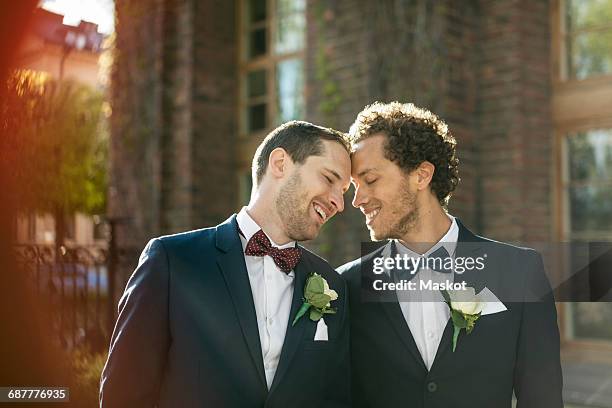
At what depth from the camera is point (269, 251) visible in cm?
224

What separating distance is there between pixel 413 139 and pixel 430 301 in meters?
0.66

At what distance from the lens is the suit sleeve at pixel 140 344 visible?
2.04 m

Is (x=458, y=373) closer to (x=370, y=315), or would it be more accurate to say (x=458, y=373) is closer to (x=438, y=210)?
(x=370, y=315)

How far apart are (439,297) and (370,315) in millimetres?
256

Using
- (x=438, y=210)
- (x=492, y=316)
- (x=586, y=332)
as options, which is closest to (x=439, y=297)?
(x=492, y=316)

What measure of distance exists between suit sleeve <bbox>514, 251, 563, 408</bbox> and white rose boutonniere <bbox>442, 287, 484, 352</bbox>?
6.2 inches

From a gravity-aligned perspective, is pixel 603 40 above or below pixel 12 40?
above

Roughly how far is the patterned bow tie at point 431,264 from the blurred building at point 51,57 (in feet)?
6.54

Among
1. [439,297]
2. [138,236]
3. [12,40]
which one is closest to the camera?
[439,297]

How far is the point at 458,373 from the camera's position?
221cm

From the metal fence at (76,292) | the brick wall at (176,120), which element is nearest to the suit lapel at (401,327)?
the metal fence at (76,292)

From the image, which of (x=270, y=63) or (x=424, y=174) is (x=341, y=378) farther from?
(x=270, y=63)

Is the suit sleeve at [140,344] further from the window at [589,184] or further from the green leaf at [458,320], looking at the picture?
the window at [589,184]

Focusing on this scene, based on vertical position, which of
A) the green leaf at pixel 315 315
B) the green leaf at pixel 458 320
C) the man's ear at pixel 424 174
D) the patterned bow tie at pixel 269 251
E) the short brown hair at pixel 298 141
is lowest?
the green leaf at pixel 458 320
